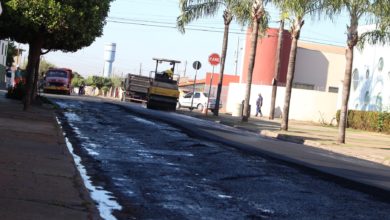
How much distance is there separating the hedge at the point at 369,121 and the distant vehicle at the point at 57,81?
25.0 metres

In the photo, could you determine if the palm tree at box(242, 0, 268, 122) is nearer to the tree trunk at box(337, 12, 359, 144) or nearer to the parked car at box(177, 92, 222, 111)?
the tree trunk at box(337, 12, 359, 144)

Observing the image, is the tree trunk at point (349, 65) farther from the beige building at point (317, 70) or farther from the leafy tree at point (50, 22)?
the beige building at point (317, 70)

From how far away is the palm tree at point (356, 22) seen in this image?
2458 centimetres

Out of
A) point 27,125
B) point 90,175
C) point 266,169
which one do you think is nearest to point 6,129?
Result: point 27,125

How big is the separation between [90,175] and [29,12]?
38.8 feet

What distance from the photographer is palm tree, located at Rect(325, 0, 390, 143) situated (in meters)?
24.6

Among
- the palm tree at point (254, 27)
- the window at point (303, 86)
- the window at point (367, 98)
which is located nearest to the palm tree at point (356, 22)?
the palm tree at point (254, 27)

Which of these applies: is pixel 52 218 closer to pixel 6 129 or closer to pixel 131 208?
pixel 131 208

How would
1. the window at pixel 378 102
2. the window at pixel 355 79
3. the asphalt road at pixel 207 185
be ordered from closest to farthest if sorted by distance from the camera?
1. the asphalt road at pixel 207 185
2. the window at pixel 378 102
3. the window at pixel 355 79

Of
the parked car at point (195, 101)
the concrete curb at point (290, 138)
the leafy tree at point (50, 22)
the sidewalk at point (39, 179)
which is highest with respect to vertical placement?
the leafy tree at point (50, 22)

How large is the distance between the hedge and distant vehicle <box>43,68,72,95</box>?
2498 centimetres

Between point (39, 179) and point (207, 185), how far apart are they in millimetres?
2758

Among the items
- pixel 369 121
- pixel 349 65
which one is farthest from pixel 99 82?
pixel 349 65

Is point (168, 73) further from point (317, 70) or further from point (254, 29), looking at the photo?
point (317, 70)
